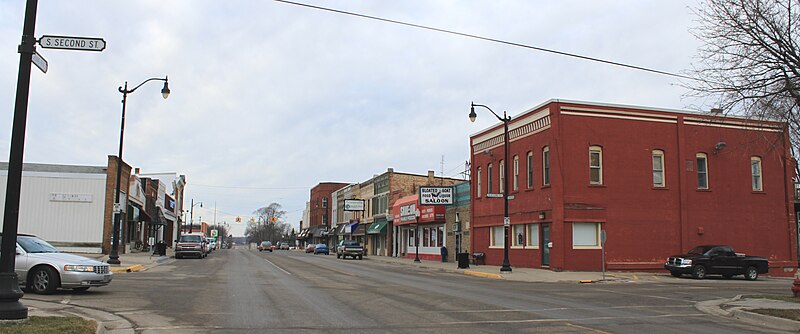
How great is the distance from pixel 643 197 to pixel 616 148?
9.58 ft

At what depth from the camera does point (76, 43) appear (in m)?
10.9

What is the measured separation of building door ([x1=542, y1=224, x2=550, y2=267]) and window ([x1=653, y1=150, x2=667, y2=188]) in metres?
6.26

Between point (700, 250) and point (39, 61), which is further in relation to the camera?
point (700, 250)

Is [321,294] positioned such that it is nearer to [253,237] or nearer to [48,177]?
[48,177]

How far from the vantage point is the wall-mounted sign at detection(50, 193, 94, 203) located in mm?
37438

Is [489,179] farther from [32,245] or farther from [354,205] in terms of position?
[354,205]

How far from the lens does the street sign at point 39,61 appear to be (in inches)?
409

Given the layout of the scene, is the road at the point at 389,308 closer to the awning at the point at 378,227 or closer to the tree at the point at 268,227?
the awning at the point at 378,227

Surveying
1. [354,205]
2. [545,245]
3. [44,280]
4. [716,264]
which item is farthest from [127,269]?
[354,205]

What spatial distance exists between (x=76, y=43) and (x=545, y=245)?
26.9 m

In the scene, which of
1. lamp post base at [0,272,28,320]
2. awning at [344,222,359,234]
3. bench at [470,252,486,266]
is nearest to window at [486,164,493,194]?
bench at [470,252,486,266]

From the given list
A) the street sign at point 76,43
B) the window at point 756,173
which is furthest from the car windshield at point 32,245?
the window at point 756,173

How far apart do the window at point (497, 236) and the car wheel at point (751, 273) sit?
13.2 m

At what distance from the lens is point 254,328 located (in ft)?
35.5
